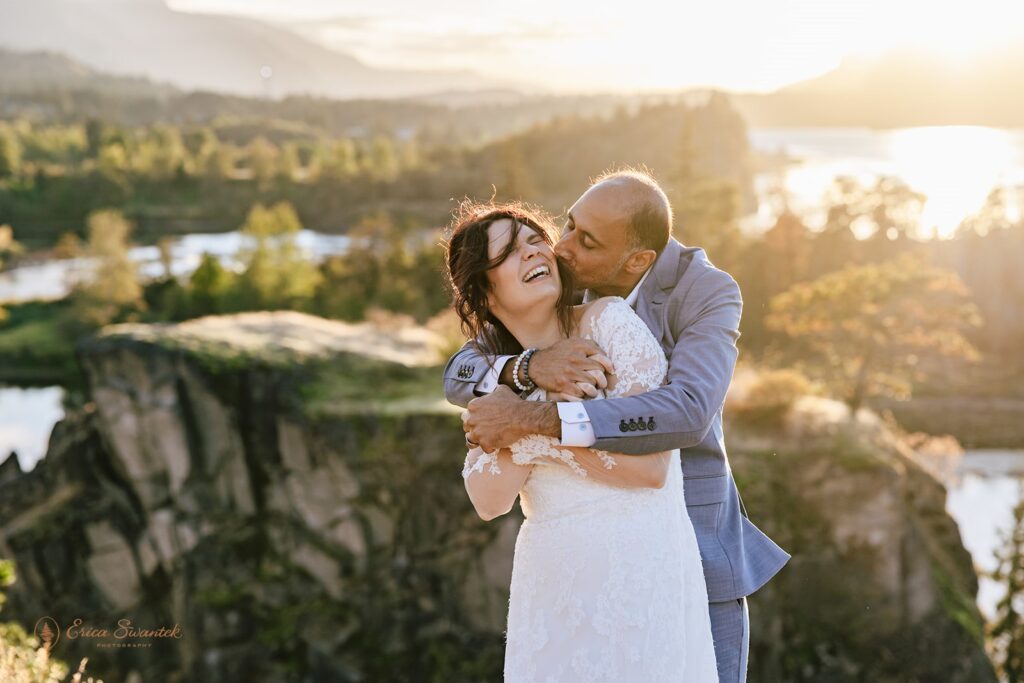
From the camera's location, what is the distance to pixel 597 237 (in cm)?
235

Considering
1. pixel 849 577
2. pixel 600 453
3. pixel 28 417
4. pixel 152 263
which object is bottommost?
pixel 28 417

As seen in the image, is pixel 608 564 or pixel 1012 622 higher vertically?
pixel 608 564

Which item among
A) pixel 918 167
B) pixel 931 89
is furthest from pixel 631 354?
pixel 918 167

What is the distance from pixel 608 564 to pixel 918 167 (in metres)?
117

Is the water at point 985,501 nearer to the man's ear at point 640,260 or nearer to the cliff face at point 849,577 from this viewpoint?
the cliff face at point 849,577

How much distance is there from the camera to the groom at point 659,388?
2057mm

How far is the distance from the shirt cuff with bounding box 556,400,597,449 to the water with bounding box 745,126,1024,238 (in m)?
39.3

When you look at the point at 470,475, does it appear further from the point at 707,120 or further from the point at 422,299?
the point at 707,120

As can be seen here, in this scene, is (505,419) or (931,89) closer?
(505,419)

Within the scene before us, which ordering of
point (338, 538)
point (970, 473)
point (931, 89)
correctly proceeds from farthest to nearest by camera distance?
point (931, 89), point (970, 473), point (338, 538)

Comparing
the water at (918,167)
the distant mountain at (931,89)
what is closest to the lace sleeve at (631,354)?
the water at (918,167)

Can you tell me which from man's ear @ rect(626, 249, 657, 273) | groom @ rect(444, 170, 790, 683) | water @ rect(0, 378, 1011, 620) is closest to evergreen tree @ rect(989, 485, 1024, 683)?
water @ rect(0, 378, 1011, 620)

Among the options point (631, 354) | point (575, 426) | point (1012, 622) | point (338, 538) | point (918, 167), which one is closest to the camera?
point (575, 426)

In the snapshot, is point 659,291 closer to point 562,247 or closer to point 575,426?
point 562,247
